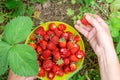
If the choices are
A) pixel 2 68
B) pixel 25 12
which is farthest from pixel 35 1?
pixel 2 68

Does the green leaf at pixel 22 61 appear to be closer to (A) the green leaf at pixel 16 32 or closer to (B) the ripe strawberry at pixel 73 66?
(A) the green leaf at pixel 16 32

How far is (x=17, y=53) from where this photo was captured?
1143mm

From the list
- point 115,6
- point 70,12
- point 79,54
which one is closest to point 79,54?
point 79,54

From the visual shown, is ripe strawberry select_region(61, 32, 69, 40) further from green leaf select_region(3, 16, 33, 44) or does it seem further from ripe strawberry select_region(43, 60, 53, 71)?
green leaf select_region(3, 16, 33, 44)

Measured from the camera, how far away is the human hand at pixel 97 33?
1672 mm

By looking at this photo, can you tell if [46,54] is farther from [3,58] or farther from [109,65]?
[3,58]

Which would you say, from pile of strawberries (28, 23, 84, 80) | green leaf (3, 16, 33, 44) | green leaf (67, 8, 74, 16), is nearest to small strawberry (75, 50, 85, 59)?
pile of strawberries (28, 23, 84, 80)

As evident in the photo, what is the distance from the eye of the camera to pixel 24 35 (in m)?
1.18

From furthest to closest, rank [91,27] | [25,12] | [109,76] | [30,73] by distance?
[25,12] < [91,27] < [109,76] < [30,73]

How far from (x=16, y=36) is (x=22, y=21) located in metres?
0.08

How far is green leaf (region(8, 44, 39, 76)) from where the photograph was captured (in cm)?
113

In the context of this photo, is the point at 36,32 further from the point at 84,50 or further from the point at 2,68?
the point at 2,68

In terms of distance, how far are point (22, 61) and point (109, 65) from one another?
69cm

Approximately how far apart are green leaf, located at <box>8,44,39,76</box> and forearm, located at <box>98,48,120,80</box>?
2.03ft
